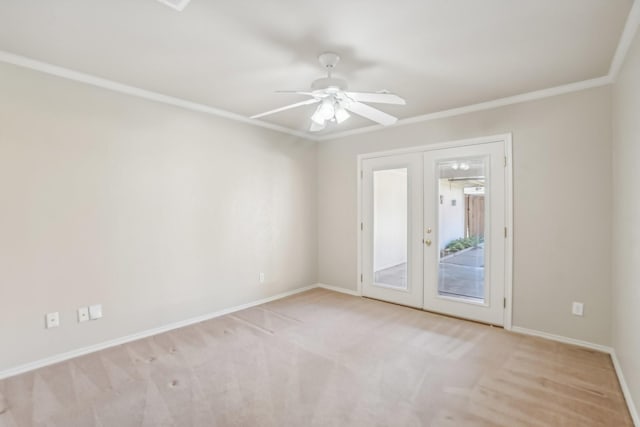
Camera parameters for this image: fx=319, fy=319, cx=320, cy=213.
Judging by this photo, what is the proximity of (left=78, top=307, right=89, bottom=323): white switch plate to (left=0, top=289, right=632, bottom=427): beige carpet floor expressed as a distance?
32 centimetres

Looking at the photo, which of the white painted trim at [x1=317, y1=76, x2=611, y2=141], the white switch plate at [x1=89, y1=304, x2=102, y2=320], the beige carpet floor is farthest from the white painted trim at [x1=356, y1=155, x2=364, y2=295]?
the white switch plate at [x1=89, y1=304, x2=102, y2=320]

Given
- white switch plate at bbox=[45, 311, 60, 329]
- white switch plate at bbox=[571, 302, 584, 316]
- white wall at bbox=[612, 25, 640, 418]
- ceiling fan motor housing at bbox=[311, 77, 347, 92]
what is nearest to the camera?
white wall at bbox=[612, 25, 640, 418]

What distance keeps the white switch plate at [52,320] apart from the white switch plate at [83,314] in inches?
5.7

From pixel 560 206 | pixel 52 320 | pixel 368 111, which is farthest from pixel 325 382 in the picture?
pixel 560 206

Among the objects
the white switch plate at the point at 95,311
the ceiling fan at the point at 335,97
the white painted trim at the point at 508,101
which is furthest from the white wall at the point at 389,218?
the white switch plate at the point at 95,311

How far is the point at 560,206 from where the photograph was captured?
121 inches

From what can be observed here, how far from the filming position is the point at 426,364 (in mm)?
2666

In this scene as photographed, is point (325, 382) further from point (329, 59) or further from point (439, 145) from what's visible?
point (439, 145)

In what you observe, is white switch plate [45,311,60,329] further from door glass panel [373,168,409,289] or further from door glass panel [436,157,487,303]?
door glass panel [436,157,487,303]

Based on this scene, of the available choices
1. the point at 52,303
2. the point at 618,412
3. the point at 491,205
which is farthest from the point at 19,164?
the point at 618,412

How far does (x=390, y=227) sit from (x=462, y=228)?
95 centimetres

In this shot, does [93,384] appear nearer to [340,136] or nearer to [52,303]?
[52,303]

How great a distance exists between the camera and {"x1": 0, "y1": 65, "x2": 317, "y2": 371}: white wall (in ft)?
8.28

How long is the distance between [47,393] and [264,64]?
9.49ft
